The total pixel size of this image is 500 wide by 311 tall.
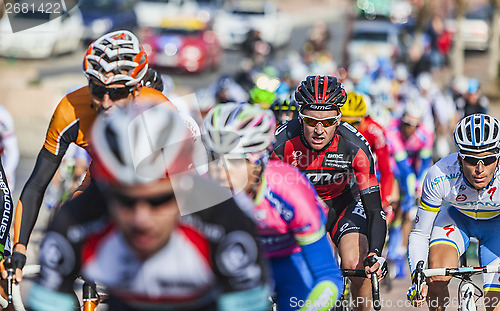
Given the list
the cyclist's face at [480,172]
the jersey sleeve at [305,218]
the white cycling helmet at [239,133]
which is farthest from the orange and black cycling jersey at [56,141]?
the cyclist's face at [480,172]

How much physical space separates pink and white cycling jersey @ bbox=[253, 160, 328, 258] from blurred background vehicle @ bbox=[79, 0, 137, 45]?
22.8 meters

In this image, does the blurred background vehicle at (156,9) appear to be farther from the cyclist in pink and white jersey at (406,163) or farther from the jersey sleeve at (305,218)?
the jersey sleeve at (305,218)

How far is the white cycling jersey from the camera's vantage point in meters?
5.79

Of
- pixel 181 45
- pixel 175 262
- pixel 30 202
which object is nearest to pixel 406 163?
pixel 30 202

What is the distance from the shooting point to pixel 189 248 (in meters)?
3.07

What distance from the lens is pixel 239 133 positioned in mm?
3973

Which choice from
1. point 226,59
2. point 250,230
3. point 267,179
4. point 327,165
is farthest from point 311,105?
point 226,59

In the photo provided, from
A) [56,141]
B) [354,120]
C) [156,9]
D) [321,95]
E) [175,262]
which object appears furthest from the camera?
[156,9]

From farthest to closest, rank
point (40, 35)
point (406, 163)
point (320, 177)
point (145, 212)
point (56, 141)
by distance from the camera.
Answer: point (40, 35), point (406, 163), point (320, 177), point (56, 141), point (145, 212)

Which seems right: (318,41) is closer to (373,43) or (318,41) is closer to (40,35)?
(373,43)

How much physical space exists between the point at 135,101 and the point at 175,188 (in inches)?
92.2

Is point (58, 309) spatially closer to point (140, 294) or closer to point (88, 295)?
point (140, 294)

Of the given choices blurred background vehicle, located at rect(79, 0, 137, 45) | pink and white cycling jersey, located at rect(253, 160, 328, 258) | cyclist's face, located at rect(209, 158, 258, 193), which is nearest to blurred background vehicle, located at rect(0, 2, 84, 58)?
blurred background vehicle, located at rect(79, 0, 137, 45)

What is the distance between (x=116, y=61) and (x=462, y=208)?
2.73m
